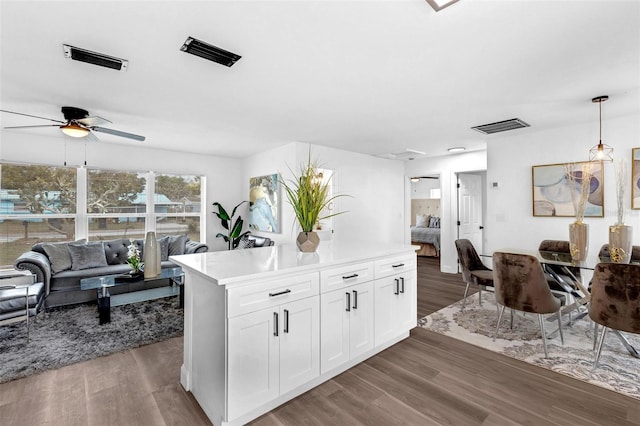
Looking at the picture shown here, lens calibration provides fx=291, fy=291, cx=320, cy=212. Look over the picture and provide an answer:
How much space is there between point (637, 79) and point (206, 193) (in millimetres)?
6391

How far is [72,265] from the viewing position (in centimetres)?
421

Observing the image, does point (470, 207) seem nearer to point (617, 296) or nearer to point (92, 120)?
point (617, 296)

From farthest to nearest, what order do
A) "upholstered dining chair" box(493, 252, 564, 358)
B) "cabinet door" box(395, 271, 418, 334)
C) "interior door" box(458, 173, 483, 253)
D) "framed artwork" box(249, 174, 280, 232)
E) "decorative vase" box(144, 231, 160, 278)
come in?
"interior door" box(458, 173, 483, 253) → "framed artwork" box(249, 174, 280, 232) → "decorative vase" box(144, 231, 160, 278) → "cabinet door" box(395, 271, 418, 334) → "upholstered dining chair" box(493, 252, 564, 358)

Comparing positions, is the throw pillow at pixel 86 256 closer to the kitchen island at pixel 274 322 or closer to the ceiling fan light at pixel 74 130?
the ceiling fan light at pixel 74 130

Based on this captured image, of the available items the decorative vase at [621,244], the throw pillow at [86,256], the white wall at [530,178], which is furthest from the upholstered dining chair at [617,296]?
the throw pillow at [86,256]

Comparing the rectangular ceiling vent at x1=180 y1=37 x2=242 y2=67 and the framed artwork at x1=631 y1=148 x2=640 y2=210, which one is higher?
the rectangular ceiling vent at x1=180 y1=37 x2=242 y2=67

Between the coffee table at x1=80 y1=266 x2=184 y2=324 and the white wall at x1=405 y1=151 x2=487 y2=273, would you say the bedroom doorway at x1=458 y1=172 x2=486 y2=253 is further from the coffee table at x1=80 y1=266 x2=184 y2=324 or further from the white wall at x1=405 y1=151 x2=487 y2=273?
the coffee table at x1=80 y1=266 x2=184 y2=324

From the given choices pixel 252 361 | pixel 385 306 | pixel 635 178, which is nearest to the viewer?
pixel 252 361

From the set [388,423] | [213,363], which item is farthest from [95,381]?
[388,423]

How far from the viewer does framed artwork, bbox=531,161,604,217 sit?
382 centimetres

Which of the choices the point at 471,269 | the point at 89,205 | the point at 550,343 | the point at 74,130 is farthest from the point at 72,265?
the point at 550,343

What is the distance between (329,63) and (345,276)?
1688mm

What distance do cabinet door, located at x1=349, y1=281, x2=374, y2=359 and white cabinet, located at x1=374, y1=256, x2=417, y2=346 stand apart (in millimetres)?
90

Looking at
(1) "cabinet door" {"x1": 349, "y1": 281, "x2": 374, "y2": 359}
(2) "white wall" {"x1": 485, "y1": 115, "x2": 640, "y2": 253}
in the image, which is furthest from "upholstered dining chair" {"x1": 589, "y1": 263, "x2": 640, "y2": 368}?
(2) "white wall" {"x1": 485, "y1": 115, "x2": 640, "y2": 253}
